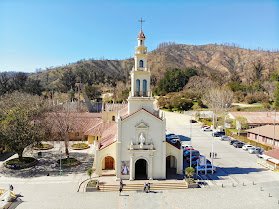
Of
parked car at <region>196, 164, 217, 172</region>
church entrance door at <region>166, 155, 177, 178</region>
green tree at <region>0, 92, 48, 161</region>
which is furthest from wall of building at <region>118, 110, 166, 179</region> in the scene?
green tree at <region>0, 92, 48, 161</region>

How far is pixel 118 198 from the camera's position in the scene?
20.0m

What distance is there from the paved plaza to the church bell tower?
30.2 feet

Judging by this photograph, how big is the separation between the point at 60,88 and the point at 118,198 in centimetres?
8773

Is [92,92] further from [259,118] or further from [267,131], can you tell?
[267,131]

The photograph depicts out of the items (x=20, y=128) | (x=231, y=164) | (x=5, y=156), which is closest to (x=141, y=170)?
(x=231, y=164)

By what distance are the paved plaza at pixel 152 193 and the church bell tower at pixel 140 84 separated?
920 cm

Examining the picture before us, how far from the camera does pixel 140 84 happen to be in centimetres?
2456

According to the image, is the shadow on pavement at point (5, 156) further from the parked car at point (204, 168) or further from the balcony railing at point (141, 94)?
the parked car at point (204, 168)

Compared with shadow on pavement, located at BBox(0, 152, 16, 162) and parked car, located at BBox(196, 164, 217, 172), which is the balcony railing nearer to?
parked car, located at BBox(196, 164, 217, 172)

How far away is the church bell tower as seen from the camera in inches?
956

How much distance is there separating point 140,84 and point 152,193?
38.1 feet

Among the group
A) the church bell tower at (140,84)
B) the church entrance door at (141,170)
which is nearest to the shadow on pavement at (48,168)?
the church entrance door at (141,170)

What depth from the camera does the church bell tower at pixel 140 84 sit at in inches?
956

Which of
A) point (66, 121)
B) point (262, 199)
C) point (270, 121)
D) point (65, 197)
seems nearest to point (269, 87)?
point (270, 121)
